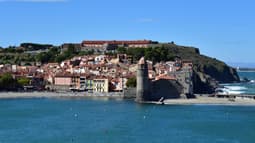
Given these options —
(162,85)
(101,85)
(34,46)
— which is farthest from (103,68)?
(34,46)

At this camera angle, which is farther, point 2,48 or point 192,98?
A: point 2,48

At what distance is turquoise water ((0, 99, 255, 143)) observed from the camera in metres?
23.8

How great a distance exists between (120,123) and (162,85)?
14.1 meters

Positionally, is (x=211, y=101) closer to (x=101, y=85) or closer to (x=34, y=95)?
(x=101, y=85)

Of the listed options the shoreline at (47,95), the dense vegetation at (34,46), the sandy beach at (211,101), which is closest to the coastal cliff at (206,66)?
the shoreline at (47,95)

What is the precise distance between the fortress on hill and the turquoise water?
1.57 metres

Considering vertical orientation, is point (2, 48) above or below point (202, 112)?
above

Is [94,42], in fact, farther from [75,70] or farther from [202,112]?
[202,112]

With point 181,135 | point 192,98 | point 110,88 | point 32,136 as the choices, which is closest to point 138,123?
point 181,135

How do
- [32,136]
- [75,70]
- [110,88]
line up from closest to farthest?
[32,136], [110,88], [75,70]

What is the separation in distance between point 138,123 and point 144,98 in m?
11.6

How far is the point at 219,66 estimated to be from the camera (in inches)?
2756

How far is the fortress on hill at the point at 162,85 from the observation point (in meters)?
40.5

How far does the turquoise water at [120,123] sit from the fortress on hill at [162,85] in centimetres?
157
